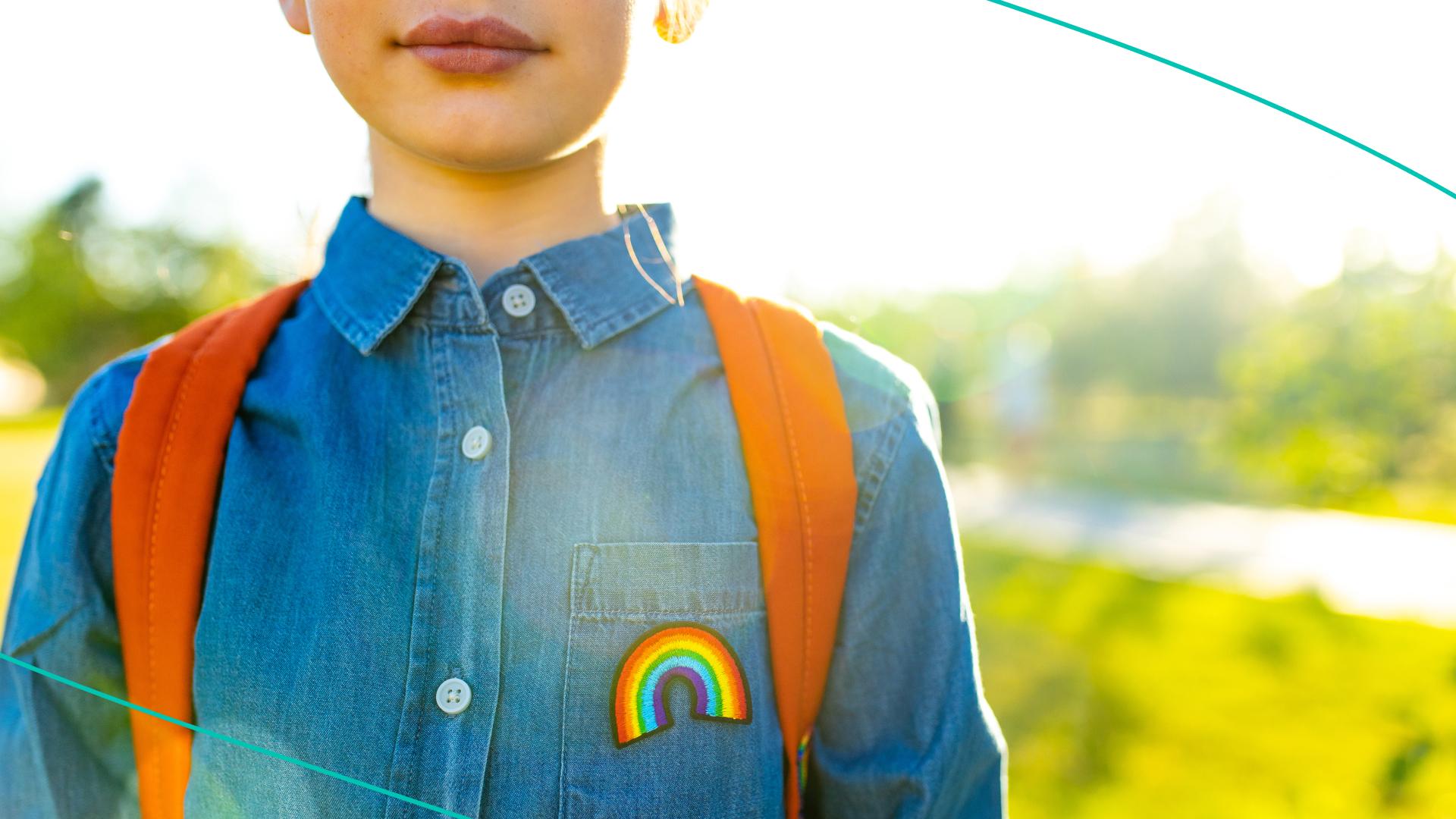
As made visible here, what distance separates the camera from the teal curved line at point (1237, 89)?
1.86 ft

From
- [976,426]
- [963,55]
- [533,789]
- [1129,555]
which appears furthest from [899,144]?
[533,789]

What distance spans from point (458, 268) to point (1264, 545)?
1.88ft

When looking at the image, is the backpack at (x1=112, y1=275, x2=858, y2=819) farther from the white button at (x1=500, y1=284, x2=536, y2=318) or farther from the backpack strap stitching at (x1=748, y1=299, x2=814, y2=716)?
the white button at (x1=500, y1=284, x2=536, y2=318)

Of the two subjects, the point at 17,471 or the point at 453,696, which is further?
the point at 17,471

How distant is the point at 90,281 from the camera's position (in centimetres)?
69

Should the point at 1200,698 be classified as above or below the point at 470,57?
below

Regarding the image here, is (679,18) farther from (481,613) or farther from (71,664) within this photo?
(71,664)

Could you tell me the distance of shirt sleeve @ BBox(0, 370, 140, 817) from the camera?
67 centimetres

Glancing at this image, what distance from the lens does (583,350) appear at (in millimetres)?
719

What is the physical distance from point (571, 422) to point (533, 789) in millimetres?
227

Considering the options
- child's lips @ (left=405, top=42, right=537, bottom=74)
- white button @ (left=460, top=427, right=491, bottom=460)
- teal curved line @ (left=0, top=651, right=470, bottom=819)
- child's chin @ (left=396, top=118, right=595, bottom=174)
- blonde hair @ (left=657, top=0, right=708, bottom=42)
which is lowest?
teal curved line @ (left=0, top=651, right=470, bottom=819)

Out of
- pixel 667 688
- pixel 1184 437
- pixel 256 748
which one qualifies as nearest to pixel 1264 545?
pixel 1184 437

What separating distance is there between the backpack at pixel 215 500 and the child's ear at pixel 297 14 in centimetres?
19

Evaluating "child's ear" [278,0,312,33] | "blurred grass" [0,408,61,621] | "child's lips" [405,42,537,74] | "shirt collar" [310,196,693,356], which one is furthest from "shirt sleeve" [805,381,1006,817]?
"blurred grass" [0,408,61,621]
